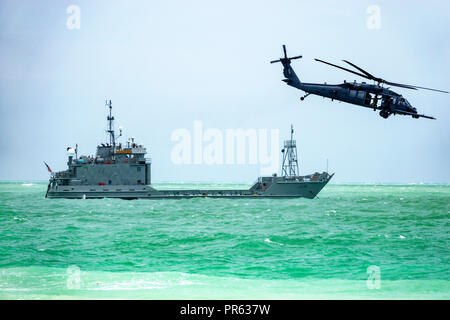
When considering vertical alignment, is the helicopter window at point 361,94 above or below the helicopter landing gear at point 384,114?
above

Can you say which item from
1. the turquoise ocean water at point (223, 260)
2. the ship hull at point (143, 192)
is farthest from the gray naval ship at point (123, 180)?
the turquoise ocean water at point (223, 260)

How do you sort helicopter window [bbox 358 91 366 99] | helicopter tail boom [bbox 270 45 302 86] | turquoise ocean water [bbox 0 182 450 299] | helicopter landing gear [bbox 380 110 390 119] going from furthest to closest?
helicopter tail boom [bbox 270 45 302 86] < helicopter window [bbox 358 91 366 99] < helicopter landing gear [bbox 380 110 390 119] < turquoise ocean water [bbox 0 182 450 299]

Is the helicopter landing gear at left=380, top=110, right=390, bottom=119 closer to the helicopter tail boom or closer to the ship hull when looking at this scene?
the helicopter tail boom

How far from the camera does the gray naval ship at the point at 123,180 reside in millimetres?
60188

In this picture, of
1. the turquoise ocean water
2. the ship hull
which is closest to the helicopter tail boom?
the turquoise ocean water

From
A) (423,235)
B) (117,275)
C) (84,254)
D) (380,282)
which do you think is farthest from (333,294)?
(423,235)

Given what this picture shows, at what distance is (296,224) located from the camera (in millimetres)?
33500

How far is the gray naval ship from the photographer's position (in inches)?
2370

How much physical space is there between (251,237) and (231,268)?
819 centimetres

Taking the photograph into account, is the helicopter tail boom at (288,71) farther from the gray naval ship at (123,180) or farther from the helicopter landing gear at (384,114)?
the gray naval ship at (123,180)

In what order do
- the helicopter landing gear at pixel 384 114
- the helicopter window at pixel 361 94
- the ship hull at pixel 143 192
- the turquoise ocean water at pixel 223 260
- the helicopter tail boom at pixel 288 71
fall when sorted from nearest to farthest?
the turquoise ocean water at pixel 223 260 < the helicopter landing gear at pixel 384 114 < the helicopter window at pixel 361 94 < the helicopter tail boom at pixel 288 71 < the ship hull at pixel 143 192

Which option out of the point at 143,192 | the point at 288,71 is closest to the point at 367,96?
the point at 288,71

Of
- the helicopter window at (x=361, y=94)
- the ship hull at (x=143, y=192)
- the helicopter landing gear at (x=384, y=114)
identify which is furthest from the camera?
the ship hull at (x=143, y=192)

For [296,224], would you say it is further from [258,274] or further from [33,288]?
[33,288]
